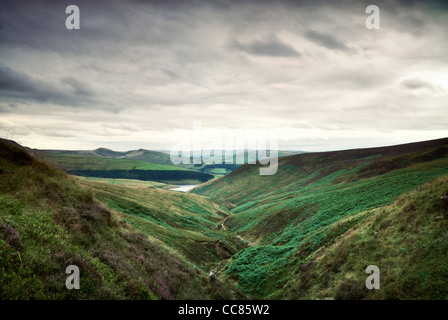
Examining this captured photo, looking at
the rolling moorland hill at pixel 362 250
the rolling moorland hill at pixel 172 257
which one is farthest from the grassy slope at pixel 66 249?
the rolling moorland hill at pixel 362 250

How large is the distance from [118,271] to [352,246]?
20417 mm

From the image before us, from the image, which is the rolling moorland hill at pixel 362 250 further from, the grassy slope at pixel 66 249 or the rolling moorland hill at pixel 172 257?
the grassy slope at pixel 66 249

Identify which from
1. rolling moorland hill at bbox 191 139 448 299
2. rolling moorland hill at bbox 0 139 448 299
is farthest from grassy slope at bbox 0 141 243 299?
rolling moorland hill at bbox 191 139 448 299

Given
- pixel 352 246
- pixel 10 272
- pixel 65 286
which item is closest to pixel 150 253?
pixel 65 286

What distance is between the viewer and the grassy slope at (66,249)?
10.4 m

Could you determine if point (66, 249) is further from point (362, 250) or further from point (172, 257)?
point (362, 250)

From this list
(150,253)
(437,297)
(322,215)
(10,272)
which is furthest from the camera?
(322,215)

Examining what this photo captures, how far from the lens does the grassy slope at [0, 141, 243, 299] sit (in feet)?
34.2

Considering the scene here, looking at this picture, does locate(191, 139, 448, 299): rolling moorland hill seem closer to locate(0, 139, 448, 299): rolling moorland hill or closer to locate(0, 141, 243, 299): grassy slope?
locate(0, 139, 448, 299): rolling moorland hill

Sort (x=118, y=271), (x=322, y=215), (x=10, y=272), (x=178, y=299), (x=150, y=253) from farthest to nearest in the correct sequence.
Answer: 1. (x=322, y=215)
2. (x=150, y=253)
3. (x=178, y=299)
4. (x=118, y=271)
5. (x=10, y=272)

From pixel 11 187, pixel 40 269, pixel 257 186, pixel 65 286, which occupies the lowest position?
pixel 257 186

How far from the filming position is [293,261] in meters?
26.7

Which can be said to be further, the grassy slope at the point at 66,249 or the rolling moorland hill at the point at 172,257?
the rolling moorland hill at the point at 172,257
